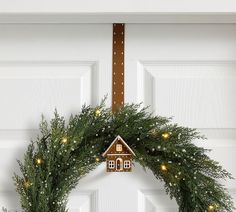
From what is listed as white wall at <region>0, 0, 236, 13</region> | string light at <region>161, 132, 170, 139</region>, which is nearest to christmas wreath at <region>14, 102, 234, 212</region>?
string light at <region>161, 132, 170, 139</region>

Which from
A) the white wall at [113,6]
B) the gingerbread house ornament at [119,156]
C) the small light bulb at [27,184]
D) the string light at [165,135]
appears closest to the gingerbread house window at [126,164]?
the gingerbread house ornament at [119,156]

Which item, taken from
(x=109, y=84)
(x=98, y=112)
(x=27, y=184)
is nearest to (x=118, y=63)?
(x=109, y=84)

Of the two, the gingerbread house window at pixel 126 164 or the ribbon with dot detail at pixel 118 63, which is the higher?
the ribbon with dot detail at pixel 118 63

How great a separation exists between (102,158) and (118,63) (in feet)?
1.00

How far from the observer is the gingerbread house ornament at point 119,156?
1327 millimetres

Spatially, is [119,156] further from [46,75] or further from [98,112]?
[46,75]

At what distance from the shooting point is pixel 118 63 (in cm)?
144

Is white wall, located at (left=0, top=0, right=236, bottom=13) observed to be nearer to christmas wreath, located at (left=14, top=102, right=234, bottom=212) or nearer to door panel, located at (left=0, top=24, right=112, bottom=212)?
door panel, located at (left=0, top=24, right=112, bottom=212)

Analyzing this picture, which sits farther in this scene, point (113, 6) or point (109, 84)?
point (109, 84)

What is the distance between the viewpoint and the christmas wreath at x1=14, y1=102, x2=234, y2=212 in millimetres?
1292

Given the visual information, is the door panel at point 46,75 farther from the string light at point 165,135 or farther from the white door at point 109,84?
the string light at point 165,135

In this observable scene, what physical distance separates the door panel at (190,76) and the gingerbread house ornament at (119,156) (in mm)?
171

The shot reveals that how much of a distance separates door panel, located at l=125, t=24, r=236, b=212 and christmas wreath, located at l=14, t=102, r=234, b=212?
0.26ft

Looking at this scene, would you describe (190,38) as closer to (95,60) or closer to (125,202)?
(95,60)
